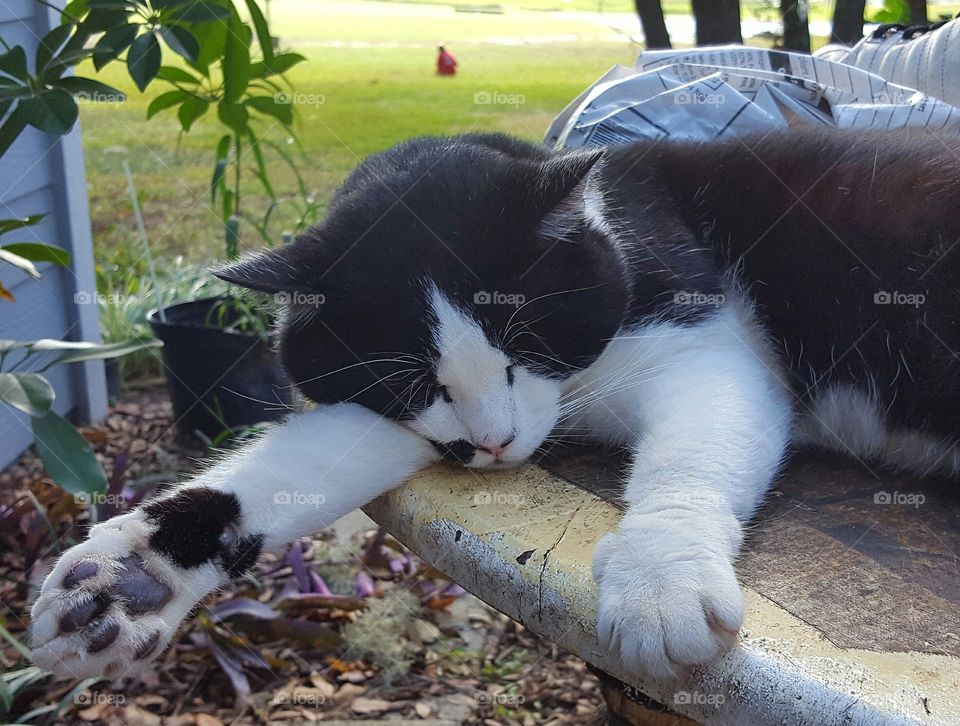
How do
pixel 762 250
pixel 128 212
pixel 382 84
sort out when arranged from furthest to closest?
pixel 128 212
pixel 382 84
pixel 762 250

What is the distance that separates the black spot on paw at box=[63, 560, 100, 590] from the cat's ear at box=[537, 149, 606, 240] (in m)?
0.67

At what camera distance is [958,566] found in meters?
0.92

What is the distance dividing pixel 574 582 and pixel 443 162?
2.05 feet

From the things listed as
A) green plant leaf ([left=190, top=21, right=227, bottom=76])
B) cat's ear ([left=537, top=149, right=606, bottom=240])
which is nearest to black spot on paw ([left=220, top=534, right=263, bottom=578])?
cat's ear ([left=537, top=149, right=606, bottom=240])

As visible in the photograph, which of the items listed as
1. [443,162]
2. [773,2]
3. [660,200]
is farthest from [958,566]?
[773,2]

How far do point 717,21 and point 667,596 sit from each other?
1926 millimetres

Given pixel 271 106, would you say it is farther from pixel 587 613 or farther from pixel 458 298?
pixel 587 613

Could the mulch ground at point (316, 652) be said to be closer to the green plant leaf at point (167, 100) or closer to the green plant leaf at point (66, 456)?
the green plant leaf at point (66, 456)

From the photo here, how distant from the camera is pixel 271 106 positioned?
2.24 m

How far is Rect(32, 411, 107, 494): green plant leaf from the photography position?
122 cm

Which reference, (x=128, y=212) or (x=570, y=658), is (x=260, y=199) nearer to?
(x=128, y=212)

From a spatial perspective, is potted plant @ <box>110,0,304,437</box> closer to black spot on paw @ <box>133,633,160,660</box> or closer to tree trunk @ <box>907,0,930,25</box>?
black spot on paw @ <box>133,633,160,660</box>

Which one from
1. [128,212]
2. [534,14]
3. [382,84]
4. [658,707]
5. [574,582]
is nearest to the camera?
[574,582]

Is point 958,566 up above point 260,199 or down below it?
below
